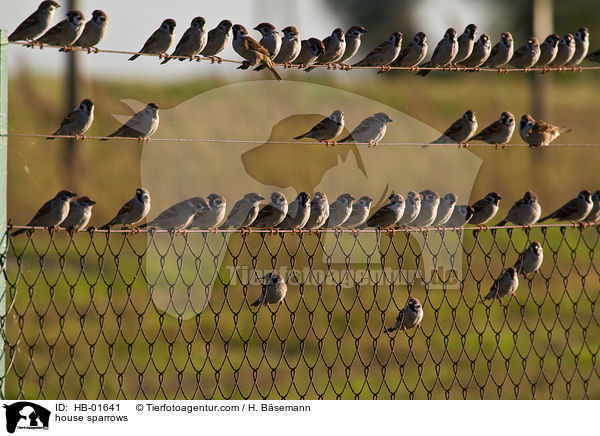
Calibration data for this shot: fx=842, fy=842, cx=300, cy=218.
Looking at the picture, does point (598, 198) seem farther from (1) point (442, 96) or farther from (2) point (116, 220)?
(1) point (442, 96)

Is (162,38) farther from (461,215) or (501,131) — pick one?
(501,131)

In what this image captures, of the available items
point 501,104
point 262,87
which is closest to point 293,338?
point 262,87

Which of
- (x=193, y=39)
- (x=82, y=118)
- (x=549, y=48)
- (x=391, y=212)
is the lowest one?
(x=391, y=212)

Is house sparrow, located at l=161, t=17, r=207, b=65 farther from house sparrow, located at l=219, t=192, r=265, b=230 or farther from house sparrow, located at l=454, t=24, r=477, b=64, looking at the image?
house sparrow, located at l=454, t=24, r=477, b=64

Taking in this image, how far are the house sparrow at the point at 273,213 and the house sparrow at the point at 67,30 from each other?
5.15ft

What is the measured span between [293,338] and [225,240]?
14.0 feet

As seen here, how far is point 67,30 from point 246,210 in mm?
1540

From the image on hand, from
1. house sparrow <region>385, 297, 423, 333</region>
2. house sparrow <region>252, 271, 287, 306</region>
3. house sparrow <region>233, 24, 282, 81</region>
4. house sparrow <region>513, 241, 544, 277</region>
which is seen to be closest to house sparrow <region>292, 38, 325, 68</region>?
house sparrow <region>233, 24, 282, 81</region>

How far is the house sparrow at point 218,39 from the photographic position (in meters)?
5.70

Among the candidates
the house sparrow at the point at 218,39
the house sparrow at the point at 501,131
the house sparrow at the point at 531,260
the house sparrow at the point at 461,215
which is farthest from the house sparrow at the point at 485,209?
the house sparrow at the point at 218,39

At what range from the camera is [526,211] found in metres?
5.80

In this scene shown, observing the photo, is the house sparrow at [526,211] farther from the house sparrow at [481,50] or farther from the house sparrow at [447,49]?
the house sparrow at [447,49]

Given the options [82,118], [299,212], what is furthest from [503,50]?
[82,118]

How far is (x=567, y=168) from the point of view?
1675 cm
